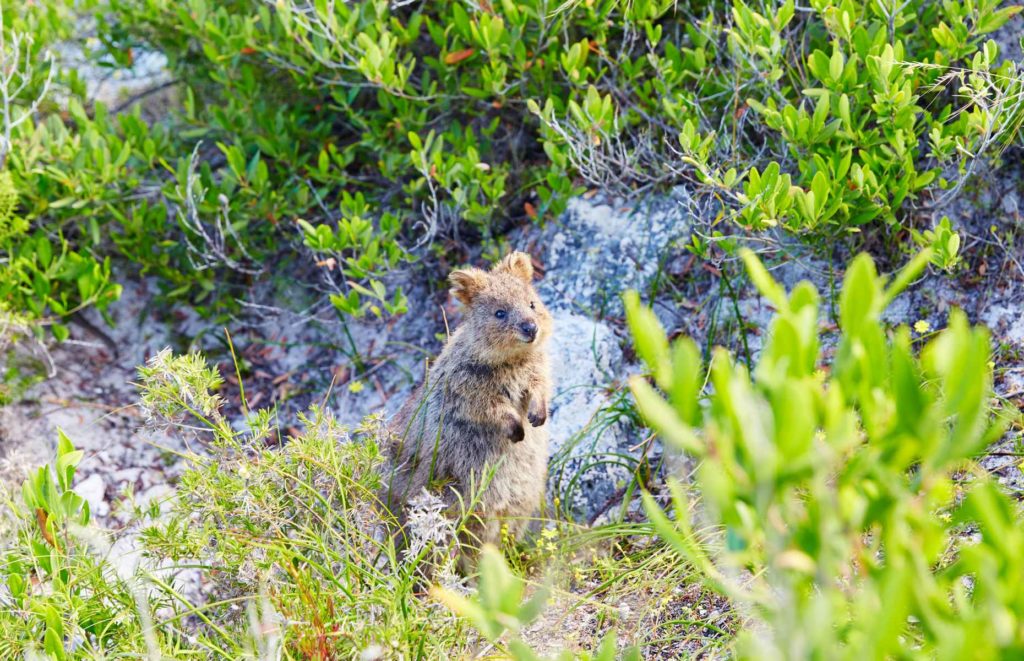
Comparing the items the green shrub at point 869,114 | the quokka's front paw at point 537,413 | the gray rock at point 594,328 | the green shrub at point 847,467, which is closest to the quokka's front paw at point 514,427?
the quokka's front paw at point 537,413

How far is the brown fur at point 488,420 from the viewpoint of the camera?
14.7ft

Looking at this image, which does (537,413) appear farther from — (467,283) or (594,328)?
(594,328)

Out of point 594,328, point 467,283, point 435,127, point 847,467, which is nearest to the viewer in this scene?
point 847,467

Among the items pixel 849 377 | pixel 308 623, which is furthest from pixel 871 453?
pixel 308 623

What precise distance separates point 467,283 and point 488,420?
0.80 metres

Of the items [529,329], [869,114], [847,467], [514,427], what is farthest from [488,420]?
[847,467]

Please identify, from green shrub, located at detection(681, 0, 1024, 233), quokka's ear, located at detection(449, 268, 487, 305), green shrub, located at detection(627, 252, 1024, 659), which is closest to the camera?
green shrub, located at detection(627, 252, 1024, 659)

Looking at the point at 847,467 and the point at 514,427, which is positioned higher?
the point at 847,467

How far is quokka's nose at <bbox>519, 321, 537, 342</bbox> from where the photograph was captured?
14.9ft

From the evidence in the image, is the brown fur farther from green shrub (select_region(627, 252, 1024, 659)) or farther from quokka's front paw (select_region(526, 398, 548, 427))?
green shrub (select_region(627, 252, 1024, 659))

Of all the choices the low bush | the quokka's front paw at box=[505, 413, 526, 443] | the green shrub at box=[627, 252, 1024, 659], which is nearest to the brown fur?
the quokka's front paw at box=[505, 413, 526, 443]

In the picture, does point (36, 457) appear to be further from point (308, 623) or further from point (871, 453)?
point (871, 453)

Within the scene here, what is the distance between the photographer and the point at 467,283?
4.88 meters

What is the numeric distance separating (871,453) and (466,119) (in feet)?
15.9
